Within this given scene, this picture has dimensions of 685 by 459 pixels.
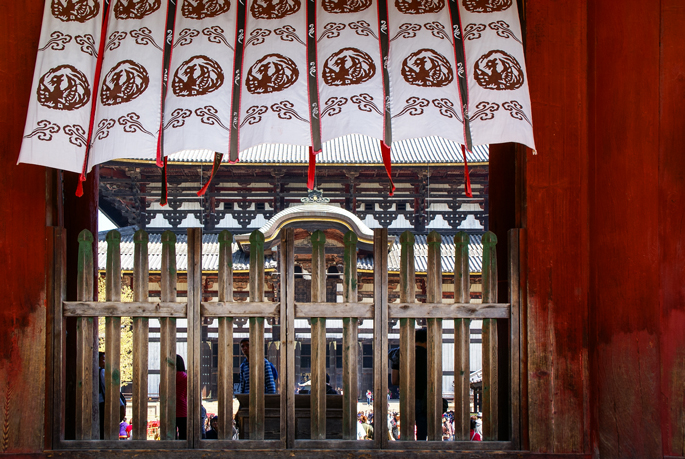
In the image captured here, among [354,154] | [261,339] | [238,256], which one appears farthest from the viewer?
Result: [354,154]

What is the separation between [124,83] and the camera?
3.36 meters

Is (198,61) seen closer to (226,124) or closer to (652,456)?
(226,124)

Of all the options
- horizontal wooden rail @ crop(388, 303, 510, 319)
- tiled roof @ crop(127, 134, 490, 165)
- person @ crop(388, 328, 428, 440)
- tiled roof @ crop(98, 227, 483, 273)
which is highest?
tiled roof @ crop(127, 134, 490, 165)

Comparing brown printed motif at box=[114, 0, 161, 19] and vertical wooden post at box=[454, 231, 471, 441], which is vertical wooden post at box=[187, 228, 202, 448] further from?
vertical wooden post at box=[454, 231, 471, 441]

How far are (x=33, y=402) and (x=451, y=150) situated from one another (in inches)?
612

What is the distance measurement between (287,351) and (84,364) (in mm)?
1250

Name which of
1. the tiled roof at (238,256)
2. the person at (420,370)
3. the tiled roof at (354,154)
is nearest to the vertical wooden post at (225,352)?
the person at (420,370)

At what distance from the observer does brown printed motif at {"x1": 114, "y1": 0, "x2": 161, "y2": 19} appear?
11.6ft

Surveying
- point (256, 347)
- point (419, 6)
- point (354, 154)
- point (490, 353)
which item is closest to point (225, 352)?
point (256, 347)

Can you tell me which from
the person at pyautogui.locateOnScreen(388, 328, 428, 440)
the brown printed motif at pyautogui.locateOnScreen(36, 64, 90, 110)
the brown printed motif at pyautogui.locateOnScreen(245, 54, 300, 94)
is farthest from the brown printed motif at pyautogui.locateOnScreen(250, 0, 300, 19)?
the person at pyautogui.locateOnScreen(388, 328, 428, 440)

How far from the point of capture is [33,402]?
3.34 metres

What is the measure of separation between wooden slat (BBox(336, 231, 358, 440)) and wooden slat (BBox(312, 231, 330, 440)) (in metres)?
0.14

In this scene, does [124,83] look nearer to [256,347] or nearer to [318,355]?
[256,347]

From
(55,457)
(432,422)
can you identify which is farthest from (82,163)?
(432,422)
